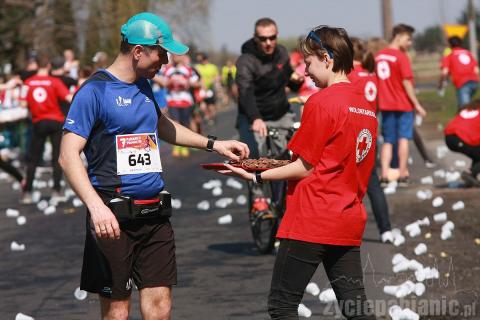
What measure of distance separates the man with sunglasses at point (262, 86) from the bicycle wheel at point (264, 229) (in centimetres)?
13

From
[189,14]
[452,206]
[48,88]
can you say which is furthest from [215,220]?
[189,14]

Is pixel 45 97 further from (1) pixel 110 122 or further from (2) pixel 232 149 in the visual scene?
(1) pixel 110 122

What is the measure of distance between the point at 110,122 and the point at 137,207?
1.46 ft

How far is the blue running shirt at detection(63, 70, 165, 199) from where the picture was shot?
5.84 meters

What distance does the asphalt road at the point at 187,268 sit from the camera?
8712 mm

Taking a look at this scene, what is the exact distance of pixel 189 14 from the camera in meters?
52.1

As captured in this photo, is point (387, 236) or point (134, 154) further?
point (387, 236)

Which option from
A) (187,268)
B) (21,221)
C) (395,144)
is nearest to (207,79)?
(395,144)

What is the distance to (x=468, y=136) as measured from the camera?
1473 cm

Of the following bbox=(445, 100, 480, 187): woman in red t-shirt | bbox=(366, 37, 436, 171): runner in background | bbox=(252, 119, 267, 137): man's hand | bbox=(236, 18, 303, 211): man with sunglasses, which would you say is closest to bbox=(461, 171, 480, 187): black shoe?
bbox=(445, 100, 480, 187): woman in red t-shirt

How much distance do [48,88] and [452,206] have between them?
238 inches

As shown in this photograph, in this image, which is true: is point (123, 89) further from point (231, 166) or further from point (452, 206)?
point (452, 206)

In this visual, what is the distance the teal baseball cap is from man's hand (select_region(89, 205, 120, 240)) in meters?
0.87

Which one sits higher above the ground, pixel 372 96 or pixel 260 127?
pixel 260 127
